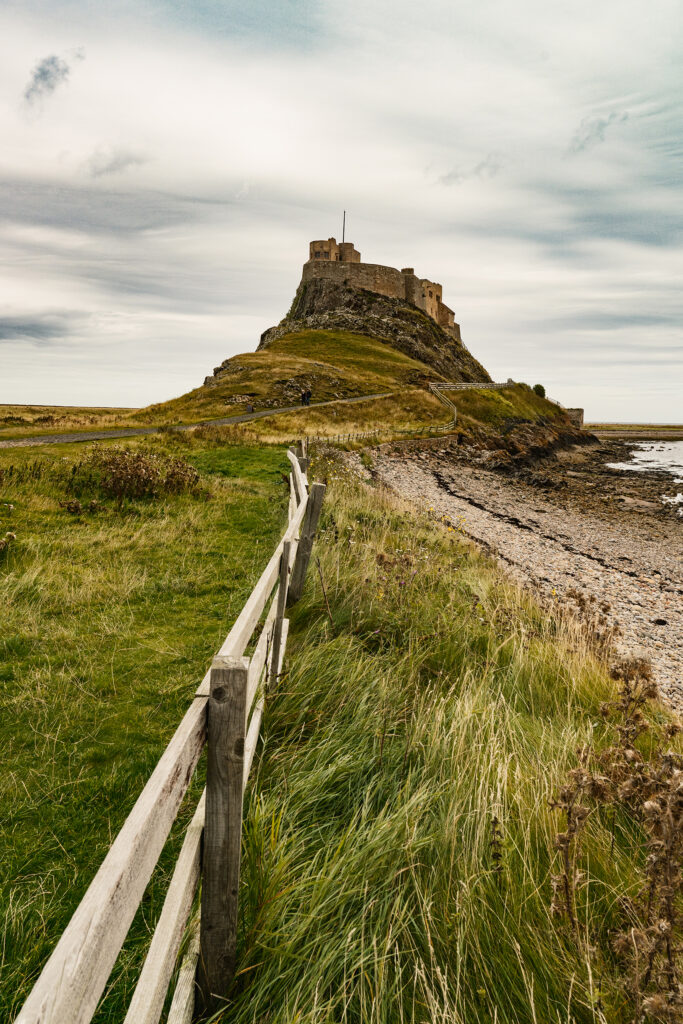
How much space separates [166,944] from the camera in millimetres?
1606

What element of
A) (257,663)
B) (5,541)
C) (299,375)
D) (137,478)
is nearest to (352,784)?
(257,663)

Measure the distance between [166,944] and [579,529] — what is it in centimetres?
2252

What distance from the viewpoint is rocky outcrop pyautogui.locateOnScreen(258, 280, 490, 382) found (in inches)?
3328

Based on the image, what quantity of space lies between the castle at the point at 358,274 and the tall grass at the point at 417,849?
303ft

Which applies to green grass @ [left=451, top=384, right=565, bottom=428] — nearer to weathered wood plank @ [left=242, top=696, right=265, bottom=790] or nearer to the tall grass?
the tall grass

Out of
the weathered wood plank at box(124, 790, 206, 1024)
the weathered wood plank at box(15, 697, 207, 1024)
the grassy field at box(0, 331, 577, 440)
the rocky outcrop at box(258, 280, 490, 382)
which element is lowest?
the weathered wood plank at box(124, 790, 206, 1024)

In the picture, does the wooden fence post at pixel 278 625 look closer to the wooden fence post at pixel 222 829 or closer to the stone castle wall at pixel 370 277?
the wooden fence post at pixel 222 829

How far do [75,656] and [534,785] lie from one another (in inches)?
162

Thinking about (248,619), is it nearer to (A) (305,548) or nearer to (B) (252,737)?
(B) (252,737)

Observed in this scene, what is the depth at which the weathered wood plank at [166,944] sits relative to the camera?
145 cm

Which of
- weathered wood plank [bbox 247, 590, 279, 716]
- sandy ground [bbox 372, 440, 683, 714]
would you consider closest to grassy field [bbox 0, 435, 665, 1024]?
weathered wood plank [bbox 247, 590, 279, 716]

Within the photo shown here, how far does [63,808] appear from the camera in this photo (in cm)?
344

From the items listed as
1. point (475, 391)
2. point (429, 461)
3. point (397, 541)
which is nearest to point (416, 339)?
point (475, 391)

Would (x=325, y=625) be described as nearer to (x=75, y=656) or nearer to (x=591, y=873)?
(x=75, y=656)
